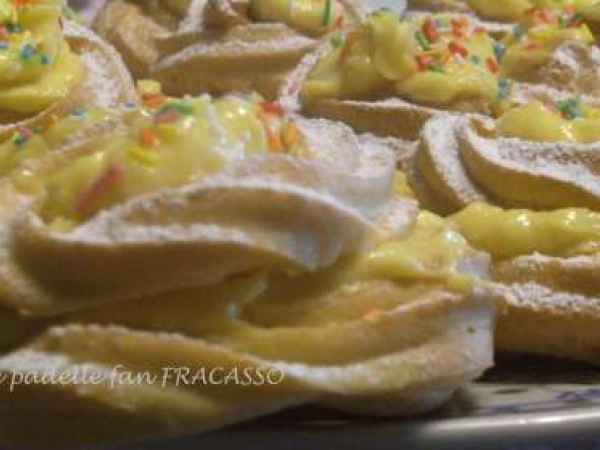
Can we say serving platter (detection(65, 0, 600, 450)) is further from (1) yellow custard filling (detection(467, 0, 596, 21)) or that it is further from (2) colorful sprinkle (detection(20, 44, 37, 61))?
(1) yellow custard filling (detection(467, 0, 596, 21))

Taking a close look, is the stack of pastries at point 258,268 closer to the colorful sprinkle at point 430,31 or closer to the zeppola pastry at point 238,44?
the colorful sprinkle at point 430,31

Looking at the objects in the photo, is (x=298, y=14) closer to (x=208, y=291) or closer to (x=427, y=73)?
(x=427, y=73)

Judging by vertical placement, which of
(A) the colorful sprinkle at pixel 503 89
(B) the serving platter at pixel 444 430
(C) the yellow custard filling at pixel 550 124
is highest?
(C) the yellow custard filling at pixel 550 124

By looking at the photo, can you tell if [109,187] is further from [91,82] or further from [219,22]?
[219,22]

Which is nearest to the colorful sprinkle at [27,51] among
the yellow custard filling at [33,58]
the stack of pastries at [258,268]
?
the yellow custard filling at [33,58]

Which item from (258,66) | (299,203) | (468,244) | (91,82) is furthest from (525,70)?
Answer: (299,203)

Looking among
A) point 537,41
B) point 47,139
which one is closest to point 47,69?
point 47,139

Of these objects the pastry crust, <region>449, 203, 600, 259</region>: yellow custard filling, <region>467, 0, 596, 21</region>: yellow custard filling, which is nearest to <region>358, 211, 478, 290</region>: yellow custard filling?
<region>449, 203, 600, 259</region>: yellow custard filling
